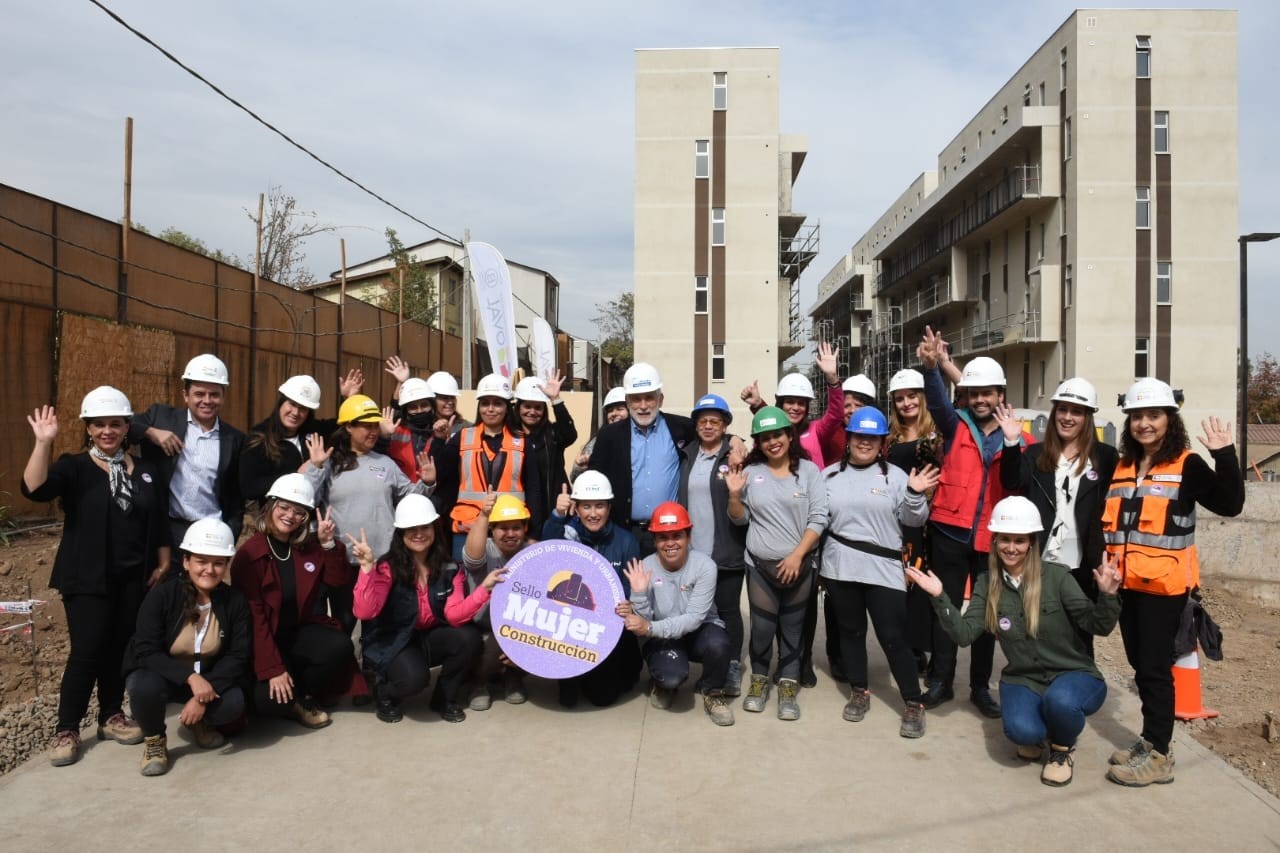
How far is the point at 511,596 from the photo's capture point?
18.2ft

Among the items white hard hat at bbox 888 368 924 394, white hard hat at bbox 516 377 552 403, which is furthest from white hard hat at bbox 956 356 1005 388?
white hard hat at bbox 516 377 552 403

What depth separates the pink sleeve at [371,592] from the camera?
5254mm

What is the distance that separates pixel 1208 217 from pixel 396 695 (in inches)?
1410

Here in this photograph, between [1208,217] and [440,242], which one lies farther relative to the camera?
[440,242]

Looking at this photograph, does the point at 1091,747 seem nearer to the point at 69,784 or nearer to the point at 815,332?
the point at 69,784

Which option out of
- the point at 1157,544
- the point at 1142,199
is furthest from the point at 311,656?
the point at 1142,199

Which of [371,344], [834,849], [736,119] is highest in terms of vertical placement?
[736,119]

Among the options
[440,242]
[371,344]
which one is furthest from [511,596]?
[440,242]

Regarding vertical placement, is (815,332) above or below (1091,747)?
above

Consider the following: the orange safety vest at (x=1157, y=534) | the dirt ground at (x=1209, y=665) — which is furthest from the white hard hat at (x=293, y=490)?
the orange safety vest at (x=1157, y=534)

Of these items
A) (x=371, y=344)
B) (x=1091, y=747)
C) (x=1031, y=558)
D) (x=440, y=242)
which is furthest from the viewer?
(x=440, y=242)

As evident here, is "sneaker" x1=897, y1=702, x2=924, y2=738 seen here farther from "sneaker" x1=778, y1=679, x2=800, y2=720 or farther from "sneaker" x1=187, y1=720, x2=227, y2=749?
"sneaker" x1=187, y1=720, x2=227, y2=749

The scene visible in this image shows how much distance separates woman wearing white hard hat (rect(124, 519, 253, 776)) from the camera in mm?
4641

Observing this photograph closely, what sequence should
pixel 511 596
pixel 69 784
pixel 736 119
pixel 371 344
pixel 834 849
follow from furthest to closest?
pixel 736 119, pixel 371 344, pixel 511 596, pixel 69 784, pixel 834 849
